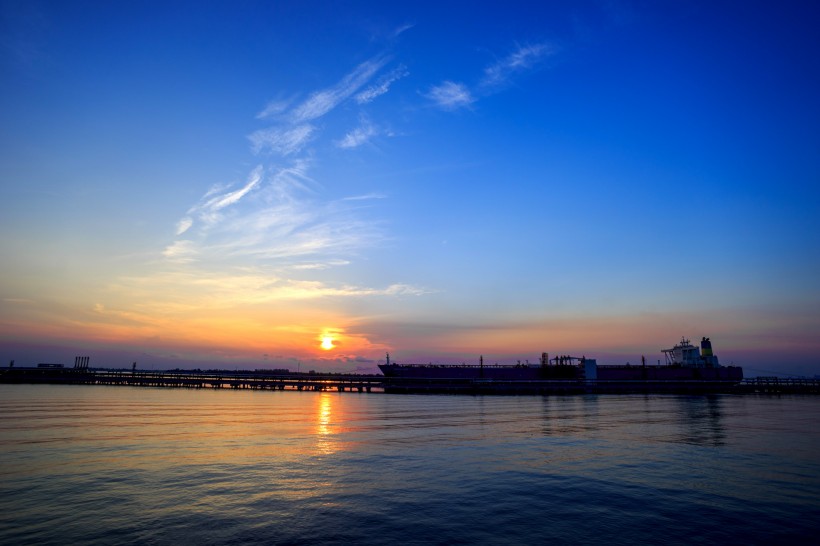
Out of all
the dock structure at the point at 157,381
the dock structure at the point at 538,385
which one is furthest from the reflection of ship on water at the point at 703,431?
the dock structure at the point at 157,381

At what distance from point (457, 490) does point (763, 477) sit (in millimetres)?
15386

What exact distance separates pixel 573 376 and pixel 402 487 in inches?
4738

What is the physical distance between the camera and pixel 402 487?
18797 mm

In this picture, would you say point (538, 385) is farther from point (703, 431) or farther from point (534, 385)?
point (703, 431)

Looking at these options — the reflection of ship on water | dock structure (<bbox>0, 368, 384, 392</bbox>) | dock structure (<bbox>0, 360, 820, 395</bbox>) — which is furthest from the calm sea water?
dock structure (<bbox>0, 368, 384, 392</bbox>)

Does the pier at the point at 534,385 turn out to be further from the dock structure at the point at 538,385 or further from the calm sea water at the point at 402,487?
the calm sea water at the point at 402,487

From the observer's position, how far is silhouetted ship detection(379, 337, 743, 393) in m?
118

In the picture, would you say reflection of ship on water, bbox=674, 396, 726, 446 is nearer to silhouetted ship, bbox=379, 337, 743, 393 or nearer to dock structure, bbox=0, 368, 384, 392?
silhouetted ship, bbox=379, 337, 743, 393

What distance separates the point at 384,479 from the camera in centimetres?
2022

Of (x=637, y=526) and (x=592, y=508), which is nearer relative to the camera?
(x=637, y=526)

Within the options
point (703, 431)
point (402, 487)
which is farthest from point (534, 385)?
point (402, 487)

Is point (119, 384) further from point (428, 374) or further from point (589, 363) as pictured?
point (589, 363)

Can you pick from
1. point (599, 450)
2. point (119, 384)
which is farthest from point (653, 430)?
point (119, 384)

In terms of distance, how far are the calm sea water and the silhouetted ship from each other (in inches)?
3312
